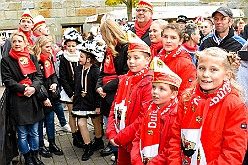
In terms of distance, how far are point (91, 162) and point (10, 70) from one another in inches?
70.9

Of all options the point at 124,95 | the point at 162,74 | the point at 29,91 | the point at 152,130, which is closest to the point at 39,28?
the point at 29,91

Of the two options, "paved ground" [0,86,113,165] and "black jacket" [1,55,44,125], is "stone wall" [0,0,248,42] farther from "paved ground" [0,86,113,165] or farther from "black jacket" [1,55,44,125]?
"black jacket" [1,55,44,125]

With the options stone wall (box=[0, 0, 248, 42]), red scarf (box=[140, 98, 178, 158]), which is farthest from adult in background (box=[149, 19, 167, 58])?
stone wall (box=[0, 0, 248, 42])

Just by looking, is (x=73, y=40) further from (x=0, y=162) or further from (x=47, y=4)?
(x=47, y=4)

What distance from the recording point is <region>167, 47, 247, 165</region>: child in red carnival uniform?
2398mm

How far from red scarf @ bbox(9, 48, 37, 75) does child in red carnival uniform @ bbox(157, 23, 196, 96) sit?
1.98 meters

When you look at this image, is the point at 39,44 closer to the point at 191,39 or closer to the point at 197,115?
the point at 191,39

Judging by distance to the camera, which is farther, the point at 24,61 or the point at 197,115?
the point at 24,61

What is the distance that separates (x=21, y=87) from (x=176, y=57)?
220cm

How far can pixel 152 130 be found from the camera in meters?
2.93

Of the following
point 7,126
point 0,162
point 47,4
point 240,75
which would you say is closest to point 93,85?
point 7,126

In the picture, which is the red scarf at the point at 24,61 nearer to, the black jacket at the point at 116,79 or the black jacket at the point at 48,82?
the black jacket at the point at 48,82

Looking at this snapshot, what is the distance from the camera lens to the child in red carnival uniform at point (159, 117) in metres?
2.89

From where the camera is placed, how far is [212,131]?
243cm
